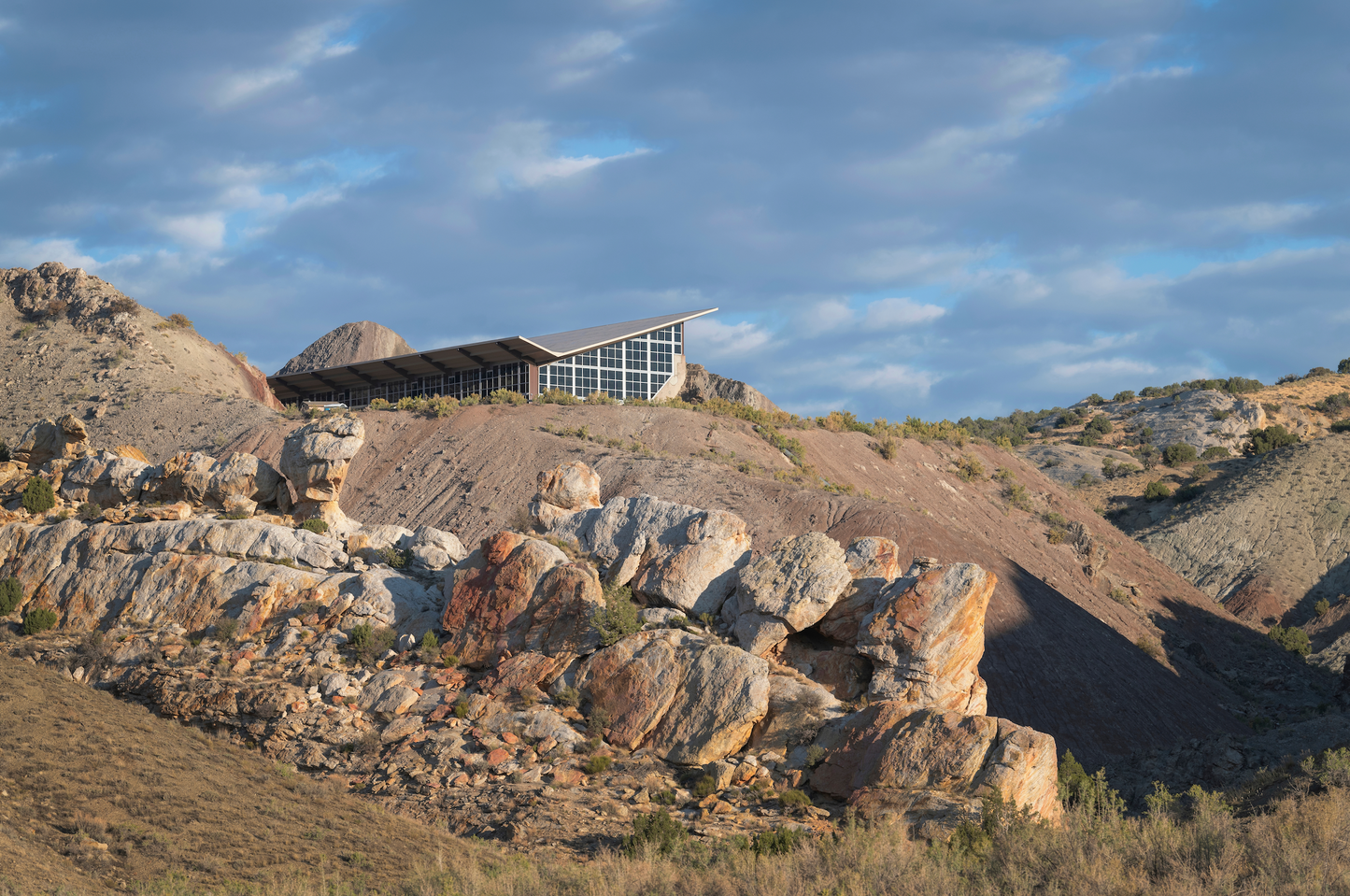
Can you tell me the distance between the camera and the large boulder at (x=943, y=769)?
17531mm

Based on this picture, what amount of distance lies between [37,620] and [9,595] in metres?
1.58

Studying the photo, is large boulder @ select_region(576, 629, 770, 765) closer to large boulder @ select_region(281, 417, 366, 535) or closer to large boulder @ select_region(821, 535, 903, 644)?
large boulder @ select_region(821, 535, 903, 644)

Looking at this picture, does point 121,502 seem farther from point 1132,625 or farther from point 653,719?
point 1132,625

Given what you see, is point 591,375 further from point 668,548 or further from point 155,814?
point 155,814

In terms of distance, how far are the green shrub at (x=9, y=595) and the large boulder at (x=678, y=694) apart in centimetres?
1652

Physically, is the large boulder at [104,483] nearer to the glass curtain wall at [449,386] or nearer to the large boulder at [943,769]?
the large boulder at [943,769]

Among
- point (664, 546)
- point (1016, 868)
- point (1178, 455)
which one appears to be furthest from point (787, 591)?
point (1178, 455)

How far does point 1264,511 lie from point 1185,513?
4.28 m

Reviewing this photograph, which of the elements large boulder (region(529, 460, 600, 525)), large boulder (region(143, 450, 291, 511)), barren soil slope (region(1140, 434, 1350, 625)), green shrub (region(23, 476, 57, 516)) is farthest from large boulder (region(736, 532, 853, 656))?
barren soil slope (region(1140, 434, 1350, 625))

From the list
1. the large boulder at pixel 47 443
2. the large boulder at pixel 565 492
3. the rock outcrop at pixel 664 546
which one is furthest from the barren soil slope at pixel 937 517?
the large boulder at pixel 47 443

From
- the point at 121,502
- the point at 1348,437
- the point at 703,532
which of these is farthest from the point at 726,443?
the point at 1348,437

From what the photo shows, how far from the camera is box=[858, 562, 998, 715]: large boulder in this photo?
856 inches

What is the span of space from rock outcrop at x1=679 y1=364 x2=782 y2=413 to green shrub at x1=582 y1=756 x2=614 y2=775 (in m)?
49.1

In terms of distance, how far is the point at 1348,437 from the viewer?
69.6 m
